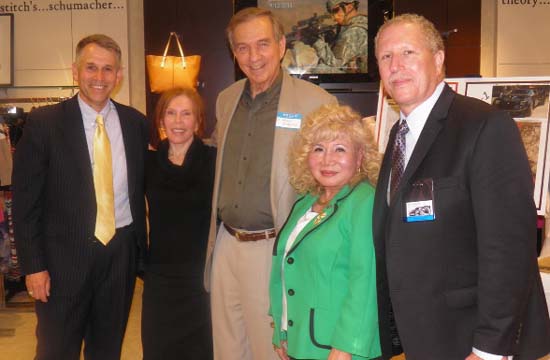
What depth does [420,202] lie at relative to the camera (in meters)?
1.51

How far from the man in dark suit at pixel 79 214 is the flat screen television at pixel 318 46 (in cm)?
345

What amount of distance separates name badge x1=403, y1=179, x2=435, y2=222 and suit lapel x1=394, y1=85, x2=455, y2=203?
4 centimetres

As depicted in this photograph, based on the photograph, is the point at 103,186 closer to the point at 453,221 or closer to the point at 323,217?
the point at 323,217

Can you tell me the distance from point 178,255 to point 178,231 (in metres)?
0.12

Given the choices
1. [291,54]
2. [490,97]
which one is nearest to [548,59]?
[291,54]

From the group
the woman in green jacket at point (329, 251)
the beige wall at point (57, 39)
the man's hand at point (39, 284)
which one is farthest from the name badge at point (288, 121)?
the beige wall at point (57, 39)

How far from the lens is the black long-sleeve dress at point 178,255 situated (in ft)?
8.83

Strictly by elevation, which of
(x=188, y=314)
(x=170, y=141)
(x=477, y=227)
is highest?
(x=170, y=141)

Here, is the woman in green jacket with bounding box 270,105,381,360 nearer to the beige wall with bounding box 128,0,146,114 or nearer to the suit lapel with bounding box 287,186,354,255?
the suit lapel with bounding box 287,186,354,255

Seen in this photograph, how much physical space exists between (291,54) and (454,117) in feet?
14.8

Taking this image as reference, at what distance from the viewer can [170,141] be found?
9.02ft

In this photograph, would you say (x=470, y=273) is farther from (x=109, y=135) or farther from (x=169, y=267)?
(x=109, y=135)

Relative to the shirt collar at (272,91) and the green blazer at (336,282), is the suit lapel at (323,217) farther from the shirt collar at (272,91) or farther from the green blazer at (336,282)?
the shirt collar at (272,91)

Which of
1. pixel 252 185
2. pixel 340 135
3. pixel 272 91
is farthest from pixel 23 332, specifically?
pixel 340 135
